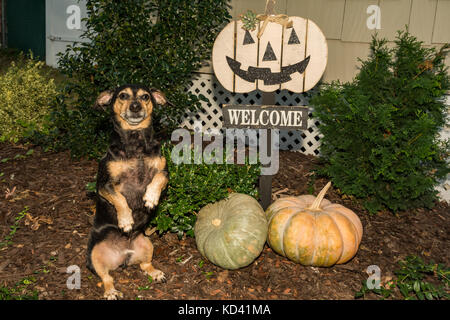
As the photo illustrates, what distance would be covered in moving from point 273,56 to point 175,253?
2.32m

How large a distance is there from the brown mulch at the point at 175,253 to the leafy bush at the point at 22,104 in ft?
4.49

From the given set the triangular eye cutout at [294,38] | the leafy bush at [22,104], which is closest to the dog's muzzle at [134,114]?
the triangular eye cutout at [294,38]

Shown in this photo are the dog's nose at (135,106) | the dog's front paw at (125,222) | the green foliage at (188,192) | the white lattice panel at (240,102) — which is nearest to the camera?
the dog's nose at (135,106)

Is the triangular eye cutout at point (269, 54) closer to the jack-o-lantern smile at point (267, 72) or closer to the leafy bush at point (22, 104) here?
the jack-o-lantern smile at point (267, 72)

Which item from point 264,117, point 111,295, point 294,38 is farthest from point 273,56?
point 111,295

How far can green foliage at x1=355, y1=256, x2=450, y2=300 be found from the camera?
390cm

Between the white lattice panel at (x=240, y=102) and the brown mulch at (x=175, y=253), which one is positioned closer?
the brown mulch at (x=175, y=253)

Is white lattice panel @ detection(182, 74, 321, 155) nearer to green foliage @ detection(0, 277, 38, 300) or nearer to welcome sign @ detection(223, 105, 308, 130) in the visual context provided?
welcome sign @ detection(223, 105, 308, 130)

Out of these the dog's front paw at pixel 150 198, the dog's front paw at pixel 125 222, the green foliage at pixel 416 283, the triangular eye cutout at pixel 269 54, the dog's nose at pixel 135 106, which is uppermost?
the triangular eye cutout at pixel 269 54

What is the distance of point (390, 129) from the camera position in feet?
15.9

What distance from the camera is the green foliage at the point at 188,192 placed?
4.35 meters

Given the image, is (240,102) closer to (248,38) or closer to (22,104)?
(248,38)

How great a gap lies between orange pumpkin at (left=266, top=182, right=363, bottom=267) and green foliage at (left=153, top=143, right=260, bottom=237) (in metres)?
0.66

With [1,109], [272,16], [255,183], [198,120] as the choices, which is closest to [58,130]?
[1,109]
